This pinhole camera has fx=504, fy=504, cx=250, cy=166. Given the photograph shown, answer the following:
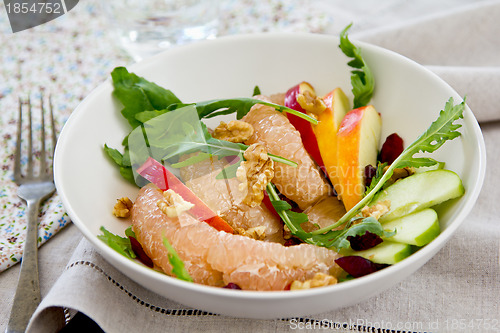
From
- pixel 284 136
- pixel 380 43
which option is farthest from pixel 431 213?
pixel 380 43

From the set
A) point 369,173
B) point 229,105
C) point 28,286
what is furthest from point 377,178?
point 28,286

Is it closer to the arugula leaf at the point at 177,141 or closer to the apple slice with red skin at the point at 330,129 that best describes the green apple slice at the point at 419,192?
the apple slice with red skin at the point at 330,129

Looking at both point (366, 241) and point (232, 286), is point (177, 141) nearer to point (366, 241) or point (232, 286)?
point (232, 286)

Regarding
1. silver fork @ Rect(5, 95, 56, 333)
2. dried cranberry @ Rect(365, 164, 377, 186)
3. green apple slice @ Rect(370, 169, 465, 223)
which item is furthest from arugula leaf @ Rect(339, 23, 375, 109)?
silver fork @ Rect(5, 95, 56, 333)

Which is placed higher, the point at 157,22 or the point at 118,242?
the point at 157,22

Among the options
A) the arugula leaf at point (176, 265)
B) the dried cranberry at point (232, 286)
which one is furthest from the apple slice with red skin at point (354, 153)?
the arugula leaf at point (176, 265)

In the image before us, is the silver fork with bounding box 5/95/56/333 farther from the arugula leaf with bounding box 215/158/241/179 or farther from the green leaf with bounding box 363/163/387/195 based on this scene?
the green leaf with bounding box 363/163/387/195
